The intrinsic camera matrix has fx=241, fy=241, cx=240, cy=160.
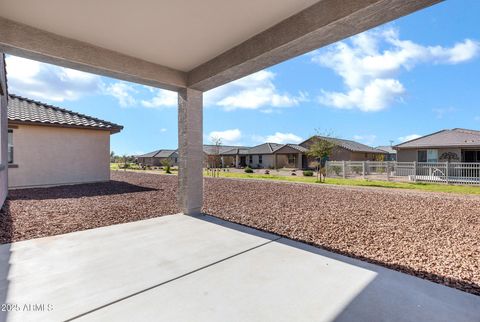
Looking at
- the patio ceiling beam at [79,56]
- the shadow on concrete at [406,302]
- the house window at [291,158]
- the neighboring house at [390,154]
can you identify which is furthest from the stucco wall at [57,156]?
the neighboring house at [390,154]

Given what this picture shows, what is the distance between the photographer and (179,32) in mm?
3939

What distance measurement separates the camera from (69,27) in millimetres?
3795

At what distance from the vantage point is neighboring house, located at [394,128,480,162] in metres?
18.7

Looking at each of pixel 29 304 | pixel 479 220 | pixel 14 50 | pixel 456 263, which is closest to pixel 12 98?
pixel 14 50

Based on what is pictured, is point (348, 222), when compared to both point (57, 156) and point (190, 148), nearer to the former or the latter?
point (190, 148)

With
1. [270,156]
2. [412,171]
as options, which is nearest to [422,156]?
[412,171]

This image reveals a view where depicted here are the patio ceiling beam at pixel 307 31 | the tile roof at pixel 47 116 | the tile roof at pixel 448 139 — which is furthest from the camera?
the tile roof at pixel 448 139

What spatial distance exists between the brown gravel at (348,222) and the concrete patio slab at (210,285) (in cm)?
68

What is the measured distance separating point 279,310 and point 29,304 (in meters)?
2.38

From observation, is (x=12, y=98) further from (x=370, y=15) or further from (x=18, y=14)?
(x=370, y=15)

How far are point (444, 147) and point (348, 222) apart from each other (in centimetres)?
1921

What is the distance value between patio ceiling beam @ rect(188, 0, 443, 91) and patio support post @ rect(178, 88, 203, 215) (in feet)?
3.22

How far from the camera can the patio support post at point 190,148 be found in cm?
573

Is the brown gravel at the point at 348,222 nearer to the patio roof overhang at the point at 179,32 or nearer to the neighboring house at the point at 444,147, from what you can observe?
the patio roof overhang at the point at 179,32
